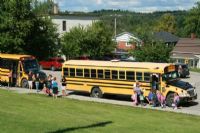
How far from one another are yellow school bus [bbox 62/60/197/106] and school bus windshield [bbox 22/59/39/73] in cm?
429

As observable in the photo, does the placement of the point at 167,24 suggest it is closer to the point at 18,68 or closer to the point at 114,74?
the point at 18,68

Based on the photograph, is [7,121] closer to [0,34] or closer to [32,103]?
[32,103]

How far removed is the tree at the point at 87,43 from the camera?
5819cm

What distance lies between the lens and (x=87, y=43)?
193 feet

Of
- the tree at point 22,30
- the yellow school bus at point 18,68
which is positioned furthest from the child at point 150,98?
the tree at point 22,30

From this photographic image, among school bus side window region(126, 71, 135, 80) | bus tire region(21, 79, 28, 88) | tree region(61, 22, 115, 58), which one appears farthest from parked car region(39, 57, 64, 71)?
school bus side window region(126, 71, 135, 80)

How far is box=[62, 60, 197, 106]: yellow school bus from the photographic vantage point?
27016mm

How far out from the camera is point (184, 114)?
23.8 meters

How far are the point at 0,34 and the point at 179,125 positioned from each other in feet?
92.8

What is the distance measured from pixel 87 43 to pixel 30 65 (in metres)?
24.1

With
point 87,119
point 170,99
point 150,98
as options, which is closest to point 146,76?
point 150,98

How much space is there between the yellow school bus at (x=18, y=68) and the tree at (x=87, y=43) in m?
22.6

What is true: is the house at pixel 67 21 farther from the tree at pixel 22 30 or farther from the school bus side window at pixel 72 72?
the school bus side window at pixel 72 72

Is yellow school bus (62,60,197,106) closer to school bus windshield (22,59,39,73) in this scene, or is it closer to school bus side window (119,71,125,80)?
school bus side window (119,71,125,80)
